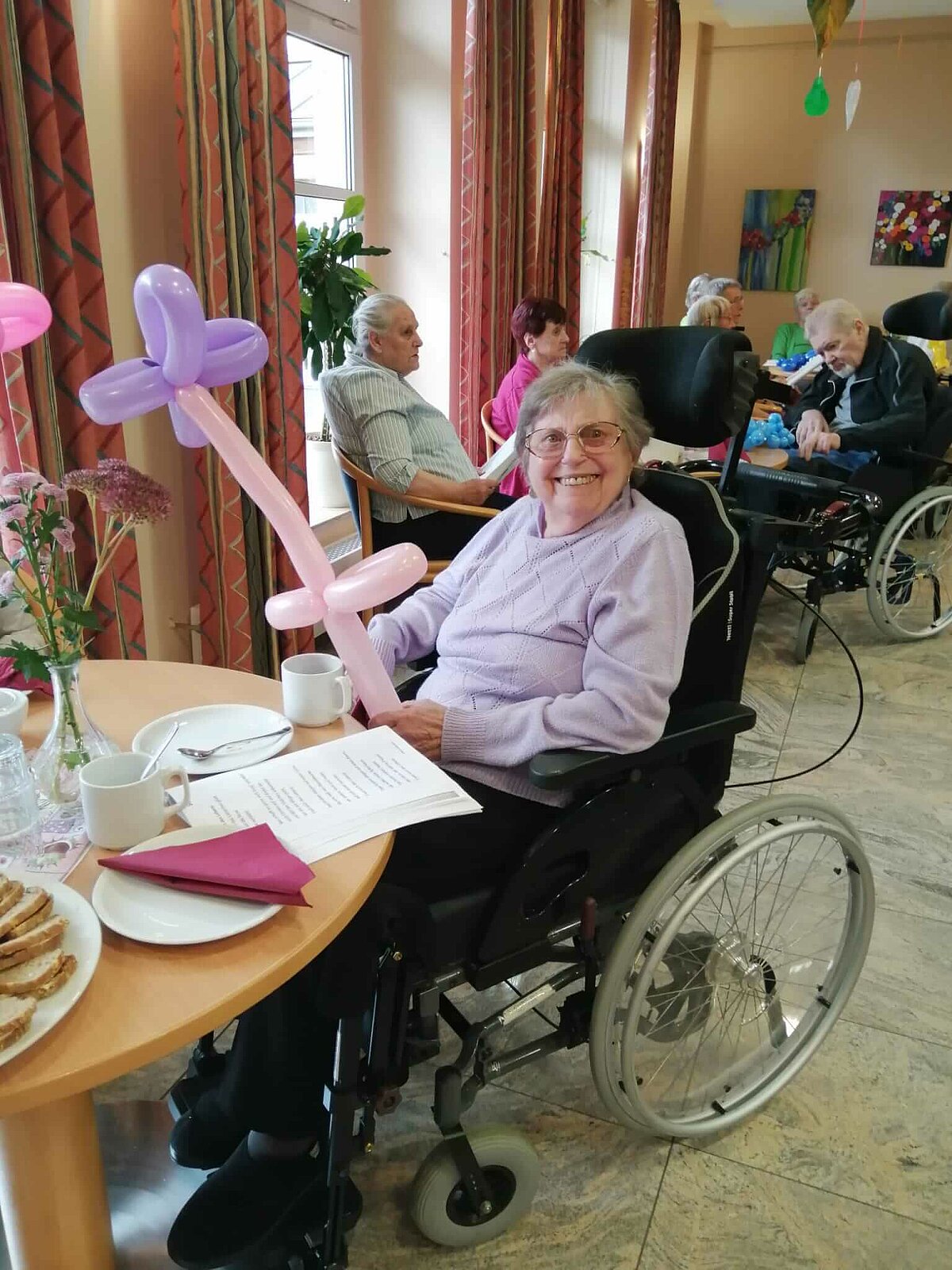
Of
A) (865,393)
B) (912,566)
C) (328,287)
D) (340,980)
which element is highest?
(328,287)

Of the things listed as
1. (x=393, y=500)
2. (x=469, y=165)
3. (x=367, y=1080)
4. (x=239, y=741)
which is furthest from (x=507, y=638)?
(x=469, y=165)

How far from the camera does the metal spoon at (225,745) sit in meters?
1.10

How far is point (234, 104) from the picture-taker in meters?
2.20

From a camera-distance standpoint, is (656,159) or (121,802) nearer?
(121,802)

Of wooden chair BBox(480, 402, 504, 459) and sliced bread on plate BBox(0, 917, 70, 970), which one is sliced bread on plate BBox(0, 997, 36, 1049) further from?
wooden chair BBox(480, 402, 504, 459)

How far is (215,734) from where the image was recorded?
3.77 feet

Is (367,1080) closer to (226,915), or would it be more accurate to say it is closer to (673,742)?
(226,915)

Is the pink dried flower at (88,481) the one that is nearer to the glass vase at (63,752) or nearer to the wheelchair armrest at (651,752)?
the glass vase at (63,752)

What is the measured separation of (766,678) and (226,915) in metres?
2.67

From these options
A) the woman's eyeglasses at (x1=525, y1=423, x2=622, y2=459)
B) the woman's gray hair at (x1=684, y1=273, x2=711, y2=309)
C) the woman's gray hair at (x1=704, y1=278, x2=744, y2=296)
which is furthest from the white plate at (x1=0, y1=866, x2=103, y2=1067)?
the woman's gray hair at (x1=704, y1=278, x2=744, y2=296)

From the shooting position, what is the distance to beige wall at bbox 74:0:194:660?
2.04 meters

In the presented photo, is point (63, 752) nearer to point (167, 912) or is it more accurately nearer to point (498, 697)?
point (167, 912)

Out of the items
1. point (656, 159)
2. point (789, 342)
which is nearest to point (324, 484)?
point (656, 159)

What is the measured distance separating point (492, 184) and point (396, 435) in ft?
5.78
